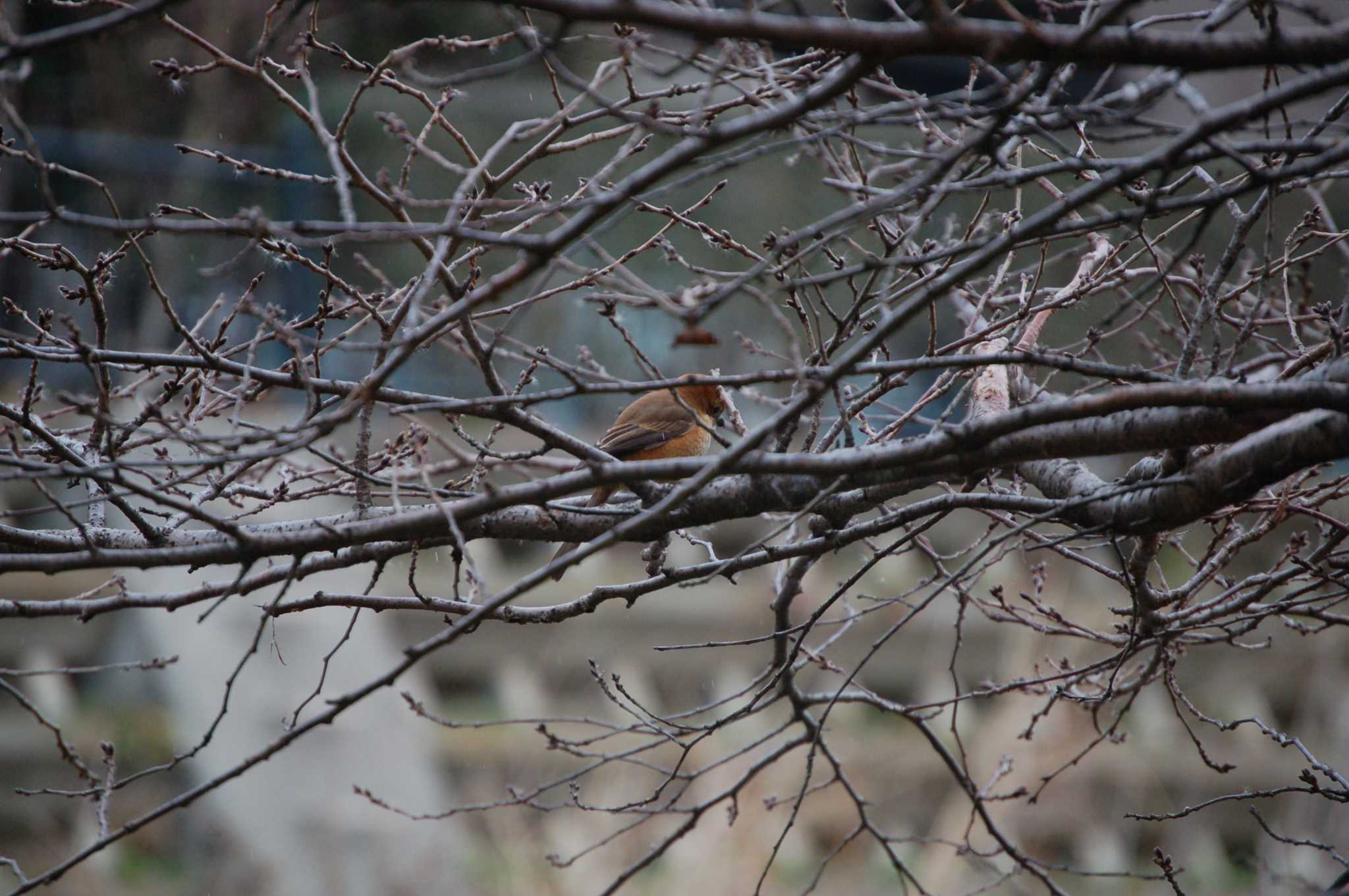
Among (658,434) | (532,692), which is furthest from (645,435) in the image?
(532,692)

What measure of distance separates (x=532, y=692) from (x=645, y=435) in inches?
197

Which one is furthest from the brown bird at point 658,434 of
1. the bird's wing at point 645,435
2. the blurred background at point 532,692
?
the blurred background at point 532,692

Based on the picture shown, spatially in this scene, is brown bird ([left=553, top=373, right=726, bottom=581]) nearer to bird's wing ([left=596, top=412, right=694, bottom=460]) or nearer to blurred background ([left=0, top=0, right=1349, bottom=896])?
bird's wing ([left=596, top=412, right=694, bottom=460])

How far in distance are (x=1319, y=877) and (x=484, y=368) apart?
8651mm

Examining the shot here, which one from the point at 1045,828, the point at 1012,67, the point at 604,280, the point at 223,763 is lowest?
the point at 604,280

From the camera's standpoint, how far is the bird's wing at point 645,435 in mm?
5195

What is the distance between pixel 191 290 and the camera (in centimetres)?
1176

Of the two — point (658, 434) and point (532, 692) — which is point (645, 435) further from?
point (532, 692)

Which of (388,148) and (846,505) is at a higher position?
(388,148)

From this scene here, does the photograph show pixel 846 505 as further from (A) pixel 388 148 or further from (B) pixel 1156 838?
(A) pixel 388 148

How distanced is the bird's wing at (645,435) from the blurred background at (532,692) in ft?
5.44

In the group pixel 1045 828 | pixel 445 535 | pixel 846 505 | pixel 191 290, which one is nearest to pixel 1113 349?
pixel 1045 828

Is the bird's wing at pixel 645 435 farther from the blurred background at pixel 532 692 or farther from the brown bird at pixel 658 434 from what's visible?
the blurred background at pixel 532 692

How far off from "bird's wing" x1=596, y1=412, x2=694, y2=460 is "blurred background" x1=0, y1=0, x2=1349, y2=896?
1.66m
